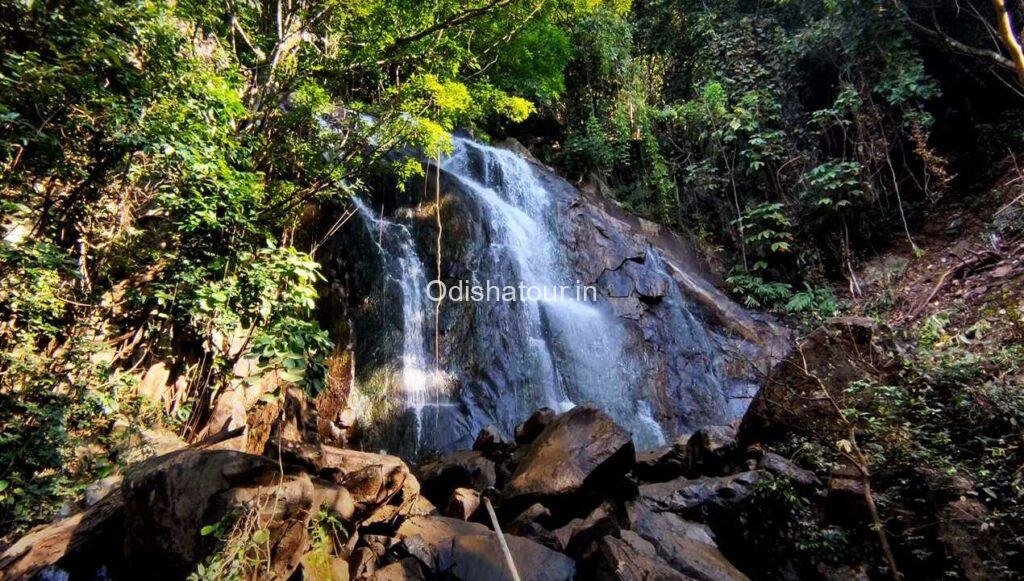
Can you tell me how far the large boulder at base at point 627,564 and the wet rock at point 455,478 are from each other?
1743 mm

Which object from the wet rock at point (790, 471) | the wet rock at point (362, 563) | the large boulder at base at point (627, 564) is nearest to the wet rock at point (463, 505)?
the wet rock at point (362, 563)

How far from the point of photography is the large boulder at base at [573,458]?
13.6 ft

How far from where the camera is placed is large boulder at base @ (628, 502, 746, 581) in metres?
3.47

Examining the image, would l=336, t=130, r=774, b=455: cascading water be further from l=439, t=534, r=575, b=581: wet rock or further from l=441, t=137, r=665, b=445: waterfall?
l=439, t=534, r=575, b=581: wet rock

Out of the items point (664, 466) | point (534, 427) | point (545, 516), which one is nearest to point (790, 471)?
point (664, 466)

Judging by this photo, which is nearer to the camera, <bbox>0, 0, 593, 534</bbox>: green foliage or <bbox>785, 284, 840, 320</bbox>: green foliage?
<bbox>0, 0, 593, 534</bbox>: green foliage

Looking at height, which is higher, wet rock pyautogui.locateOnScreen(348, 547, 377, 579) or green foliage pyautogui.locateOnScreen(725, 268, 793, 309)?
green foliage pyautogui.locateOnScreen(725, 268, 793, 309)

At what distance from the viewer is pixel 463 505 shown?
409cm

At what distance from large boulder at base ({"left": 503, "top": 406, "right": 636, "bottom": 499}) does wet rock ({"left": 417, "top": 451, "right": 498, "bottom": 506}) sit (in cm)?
38

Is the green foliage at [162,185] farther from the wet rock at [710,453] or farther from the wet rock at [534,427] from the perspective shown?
the wet rock at [710,453]

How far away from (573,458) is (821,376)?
135 inches

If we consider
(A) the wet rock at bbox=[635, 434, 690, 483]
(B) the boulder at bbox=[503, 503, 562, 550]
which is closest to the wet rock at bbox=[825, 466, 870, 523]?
(A) the wet rock at bbox=[635, 434, 690, 483]

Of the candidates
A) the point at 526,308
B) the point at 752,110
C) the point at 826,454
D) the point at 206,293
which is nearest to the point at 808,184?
the point at 752,110

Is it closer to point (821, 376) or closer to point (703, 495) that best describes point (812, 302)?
point (821, 376)
